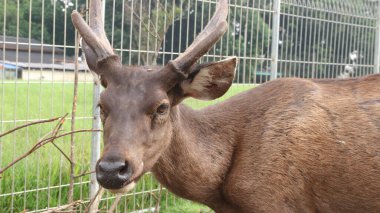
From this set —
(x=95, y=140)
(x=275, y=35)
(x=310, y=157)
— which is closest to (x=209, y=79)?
(x=310, y=157)

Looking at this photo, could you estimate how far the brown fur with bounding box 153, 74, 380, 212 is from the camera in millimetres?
5117

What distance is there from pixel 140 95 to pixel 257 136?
1.21 m

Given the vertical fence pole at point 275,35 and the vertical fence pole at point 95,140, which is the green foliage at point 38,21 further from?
the vertical fence pole at point 275,35

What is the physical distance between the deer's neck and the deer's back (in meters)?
0.11

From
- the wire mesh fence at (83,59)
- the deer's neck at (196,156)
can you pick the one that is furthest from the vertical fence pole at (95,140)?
the deer's neck at (196,156)

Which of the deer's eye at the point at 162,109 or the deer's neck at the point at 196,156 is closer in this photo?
the deer's eye at the point at 162,109

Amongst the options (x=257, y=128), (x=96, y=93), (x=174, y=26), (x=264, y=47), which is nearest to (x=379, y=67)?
(x=264, y=47)

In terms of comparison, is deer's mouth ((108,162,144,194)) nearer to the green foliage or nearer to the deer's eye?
the deer's eye

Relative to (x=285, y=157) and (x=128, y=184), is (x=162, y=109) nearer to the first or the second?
(x=128, y=184)

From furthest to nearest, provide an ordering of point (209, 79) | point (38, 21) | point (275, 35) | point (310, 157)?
1. point (275, 35)
2. point (38, 21)
3. point (310, 157)
4. point (209, 79)

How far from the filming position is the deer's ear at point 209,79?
478 cm

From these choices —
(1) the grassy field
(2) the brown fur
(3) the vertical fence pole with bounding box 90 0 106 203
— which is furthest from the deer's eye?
(3) the vertical fence pole with bounding box 90 0 106 203

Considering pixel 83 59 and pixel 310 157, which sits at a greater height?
pixel 83 59

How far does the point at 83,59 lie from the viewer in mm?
7672
